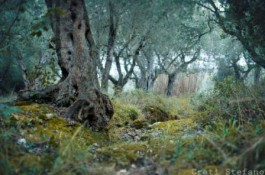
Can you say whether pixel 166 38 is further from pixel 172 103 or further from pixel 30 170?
pixel 30 170

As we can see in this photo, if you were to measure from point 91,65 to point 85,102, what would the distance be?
801mm

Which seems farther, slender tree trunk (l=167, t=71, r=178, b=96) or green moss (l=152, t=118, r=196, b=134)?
slender tree trunk (l=167, t=71, r=178, b=96)

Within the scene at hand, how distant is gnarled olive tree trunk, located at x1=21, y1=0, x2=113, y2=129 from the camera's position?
16.8ft

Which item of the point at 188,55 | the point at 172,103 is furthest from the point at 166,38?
the point at 188,55

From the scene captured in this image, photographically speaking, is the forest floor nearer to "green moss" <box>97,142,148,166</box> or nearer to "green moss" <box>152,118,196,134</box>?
"green moss" <box>97,142,148,166</box>

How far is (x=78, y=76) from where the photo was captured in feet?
17.6

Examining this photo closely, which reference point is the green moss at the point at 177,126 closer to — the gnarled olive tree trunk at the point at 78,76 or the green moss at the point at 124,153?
the gnarled olive tree trunk at the point at 78,76

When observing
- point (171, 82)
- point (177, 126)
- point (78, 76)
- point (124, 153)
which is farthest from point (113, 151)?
point (171, 82)

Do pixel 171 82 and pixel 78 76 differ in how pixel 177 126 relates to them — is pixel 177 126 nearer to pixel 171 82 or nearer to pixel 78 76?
pixel 78 76

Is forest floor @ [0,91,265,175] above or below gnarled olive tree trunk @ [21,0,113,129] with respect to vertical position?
below

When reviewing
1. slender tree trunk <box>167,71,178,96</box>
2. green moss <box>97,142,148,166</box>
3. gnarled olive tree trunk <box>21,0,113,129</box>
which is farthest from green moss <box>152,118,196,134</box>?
slender tree trunk <box>167,71,178,96</box>

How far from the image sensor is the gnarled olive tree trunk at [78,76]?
5.11 meters

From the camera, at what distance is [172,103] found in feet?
32.9

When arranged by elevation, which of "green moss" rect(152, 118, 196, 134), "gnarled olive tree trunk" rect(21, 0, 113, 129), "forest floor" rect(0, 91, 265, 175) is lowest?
"green moss" rect(152, 118, 196, 134)
